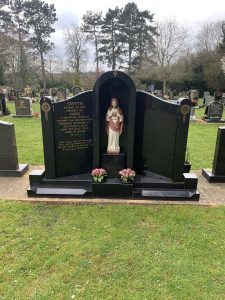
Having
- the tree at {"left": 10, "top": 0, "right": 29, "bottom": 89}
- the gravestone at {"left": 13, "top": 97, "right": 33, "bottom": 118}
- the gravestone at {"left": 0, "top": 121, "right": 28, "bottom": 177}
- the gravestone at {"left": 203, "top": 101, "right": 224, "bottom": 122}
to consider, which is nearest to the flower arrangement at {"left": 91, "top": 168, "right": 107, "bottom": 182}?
the gravestone at {"left": 0, "top": 121, "right": 28, "bottom": 177}

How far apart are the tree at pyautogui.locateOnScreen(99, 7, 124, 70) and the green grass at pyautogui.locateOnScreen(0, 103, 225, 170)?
113ft

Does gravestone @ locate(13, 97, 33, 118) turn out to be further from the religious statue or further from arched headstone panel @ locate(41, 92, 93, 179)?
the religious statue

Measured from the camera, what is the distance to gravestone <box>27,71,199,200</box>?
19.3ft

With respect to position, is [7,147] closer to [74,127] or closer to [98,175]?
[74,127]

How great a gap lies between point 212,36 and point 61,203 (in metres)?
51.1

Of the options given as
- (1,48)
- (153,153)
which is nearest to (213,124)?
(153,153)

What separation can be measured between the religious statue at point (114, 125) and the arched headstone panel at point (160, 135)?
0.57 meters

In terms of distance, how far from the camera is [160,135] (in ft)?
20.3

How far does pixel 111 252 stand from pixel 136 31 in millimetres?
47050

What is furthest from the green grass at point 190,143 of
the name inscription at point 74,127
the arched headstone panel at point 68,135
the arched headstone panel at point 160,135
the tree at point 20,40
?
the tree at point 20,40

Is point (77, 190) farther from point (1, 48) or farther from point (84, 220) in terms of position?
point (1, 48)

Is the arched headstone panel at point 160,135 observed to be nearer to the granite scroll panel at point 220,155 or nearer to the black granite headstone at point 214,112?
the granite scroll panel at point 220,155

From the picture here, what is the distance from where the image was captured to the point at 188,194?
19.5ft

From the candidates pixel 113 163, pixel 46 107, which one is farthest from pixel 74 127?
pixel 113 163
